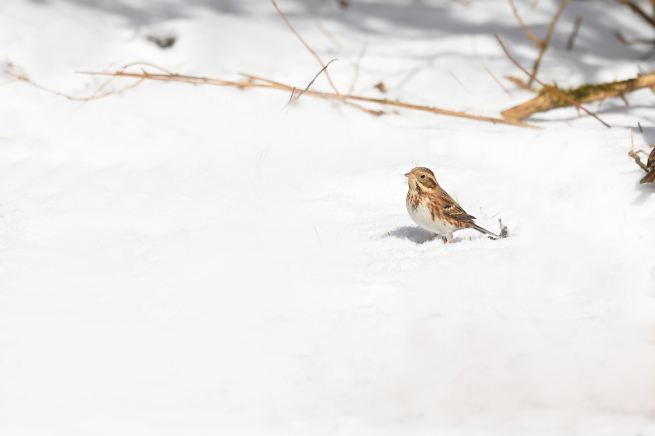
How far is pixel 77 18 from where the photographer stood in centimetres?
564

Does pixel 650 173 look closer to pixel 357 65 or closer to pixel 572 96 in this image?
pixel 572 96

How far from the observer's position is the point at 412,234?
3.42 m

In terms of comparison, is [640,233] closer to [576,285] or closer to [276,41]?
[576,285]

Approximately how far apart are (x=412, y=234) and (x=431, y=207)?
0.45m

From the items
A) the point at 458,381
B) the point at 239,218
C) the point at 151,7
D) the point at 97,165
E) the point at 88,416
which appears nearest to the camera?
the point at 88,416

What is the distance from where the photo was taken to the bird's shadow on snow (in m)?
3.33

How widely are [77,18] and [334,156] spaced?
353 centimetres

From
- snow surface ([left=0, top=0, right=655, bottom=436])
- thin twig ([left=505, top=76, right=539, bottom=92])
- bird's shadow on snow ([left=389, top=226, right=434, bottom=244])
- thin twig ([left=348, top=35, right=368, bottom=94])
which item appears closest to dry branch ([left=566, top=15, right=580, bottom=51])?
snow surface ([left=0, top=0, right=655, bottom=436])

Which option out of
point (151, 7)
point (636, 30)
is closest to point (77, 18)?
point (151, 7)

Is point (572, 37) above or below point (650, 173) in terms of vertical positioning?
above

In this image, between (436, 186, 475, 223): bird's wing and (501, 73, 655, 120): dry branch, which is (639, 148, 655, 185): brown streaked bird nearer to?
(436, 186, 475, 223): bird's wing

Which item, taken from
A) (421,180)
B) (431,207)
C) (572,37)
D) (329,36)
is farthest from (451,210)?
(572,37)

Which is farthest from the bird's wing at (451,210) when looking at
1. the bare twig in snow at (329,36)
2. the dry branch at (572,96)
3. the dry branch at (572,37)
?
the dry branch at (572,37)

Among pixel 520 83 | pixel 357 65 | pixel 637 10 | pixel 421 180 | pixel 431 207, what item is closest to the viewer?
pixel 431 207
